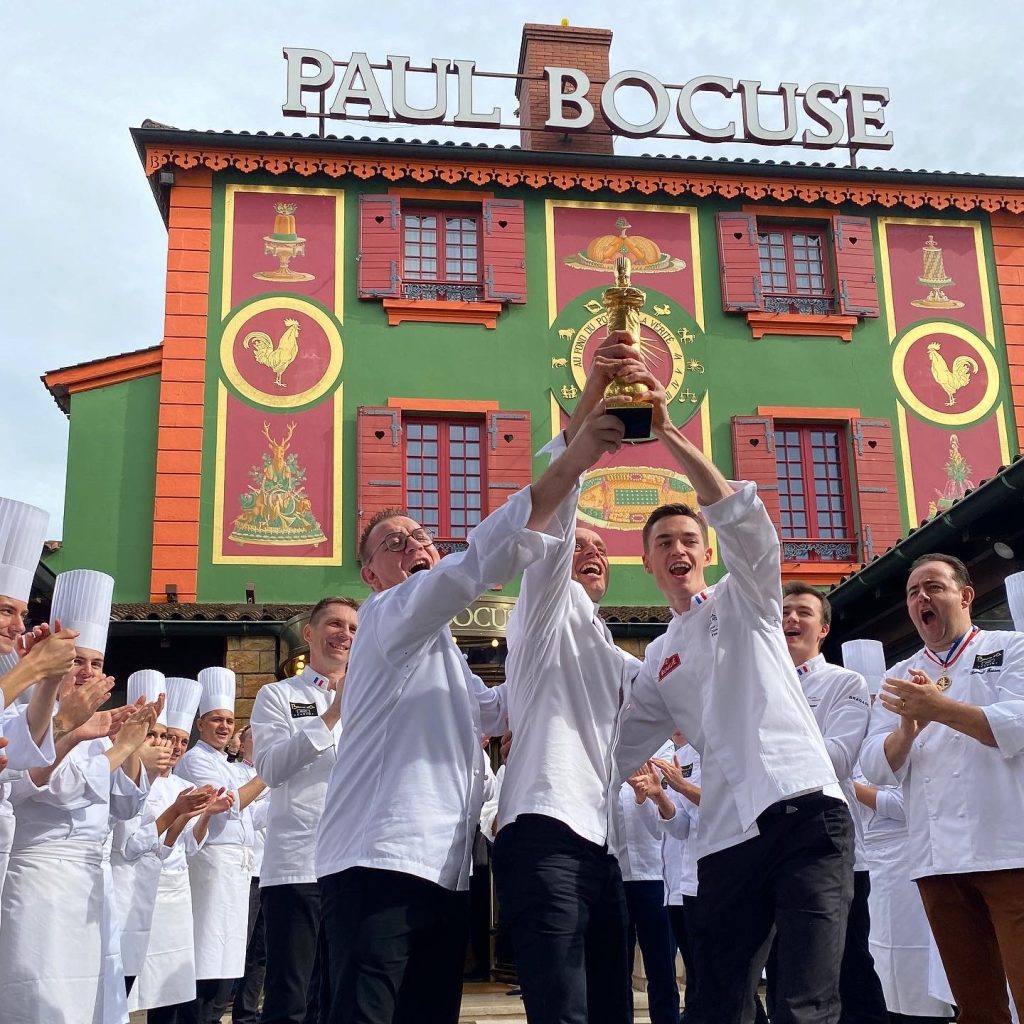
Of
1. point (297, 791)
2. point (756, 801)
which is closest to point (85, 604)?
point (297, 791)

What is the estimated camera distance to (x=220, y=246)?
16.4 meters

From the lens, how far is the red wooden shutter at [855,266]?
672 inches

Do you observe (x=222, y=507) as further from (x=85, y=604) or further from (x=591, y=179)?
(x=85, y=604)

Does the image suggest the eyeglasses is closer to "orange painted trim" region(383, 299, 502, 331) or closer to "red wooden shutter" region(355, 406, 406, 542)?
"red wooden shutter" region(355, 406, 406, 542)

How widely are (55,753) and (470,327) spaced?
11.7 m

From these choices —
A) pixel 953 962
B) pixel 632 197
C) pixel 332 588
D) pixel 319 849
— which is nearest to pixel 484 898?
pixel 332 588

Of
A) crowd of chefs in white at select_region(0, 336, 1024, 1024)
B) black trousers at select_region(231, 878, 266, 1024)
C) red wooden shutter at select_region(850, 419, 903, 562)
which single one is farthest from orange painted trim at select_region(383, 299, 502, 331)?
crowd of chefs in white at select_region(0, 336, 1024, 1024)

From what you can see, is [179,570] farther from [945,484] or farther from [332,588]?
[945,484]

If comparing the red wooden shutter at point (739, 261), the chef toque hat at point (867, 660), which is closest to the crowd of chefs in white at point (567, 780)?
the chef toque hat at point (867, 660)

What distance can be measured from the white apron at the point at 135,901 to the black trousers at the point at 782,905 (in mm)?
4550

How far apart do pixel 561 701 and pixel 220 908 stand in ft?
18.0

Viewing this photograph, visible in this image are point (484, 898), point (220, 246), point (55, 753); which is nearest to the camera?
point (55, 753)

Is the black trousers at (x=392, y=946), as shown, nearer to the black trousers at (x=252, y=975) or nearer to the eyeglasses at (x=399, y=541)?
the eyeglasses at (x=399, y=541)

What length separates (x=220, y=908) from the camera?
332 inches
